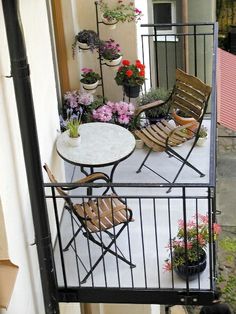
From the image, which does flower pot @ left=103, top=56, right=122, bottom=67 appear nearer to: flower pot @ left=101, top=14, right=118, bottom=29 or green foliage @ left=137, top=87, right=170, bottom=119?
flower pot @ left=101, top=14, right=118, bottom=29

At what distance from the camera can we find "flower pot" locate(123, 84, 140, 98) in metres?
8.33

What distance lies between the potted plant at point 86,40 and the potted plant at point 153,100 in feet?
2.88

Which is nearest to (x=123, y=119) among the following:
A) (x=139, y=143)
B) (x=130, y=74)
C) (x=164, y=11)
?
(x=139, y=143)

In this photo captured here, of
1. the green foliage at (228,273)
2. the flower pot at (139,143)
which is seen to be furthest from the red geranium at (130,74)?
the green foliage at (228,273)

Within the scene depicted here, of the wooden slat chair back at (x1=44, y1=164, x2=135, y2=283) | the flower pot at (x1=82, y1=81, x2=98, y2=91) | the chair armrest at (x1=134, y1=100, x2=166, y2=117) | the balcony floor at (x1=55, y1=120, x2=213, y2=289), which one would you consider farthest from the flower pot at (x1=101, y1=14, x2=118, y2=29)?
the wooden slat chair back at (x1=44, y1=164, x2=135, y2=283)

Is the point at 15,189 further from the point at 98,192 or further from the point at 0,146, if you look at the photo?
the point at 98,192

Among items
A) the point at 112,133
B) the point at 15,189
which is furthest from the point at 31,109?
the point at 112,133

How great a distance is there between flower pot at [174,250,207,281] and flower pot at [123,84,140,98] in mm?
3058

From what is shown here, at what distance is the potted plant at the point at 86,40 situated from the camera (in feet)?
26.6

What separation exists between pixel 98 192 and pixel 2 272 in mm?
2996

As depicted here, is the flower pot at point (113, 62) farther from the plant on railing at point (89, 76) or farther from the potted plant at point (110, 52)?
the plant on railing at point (89, 76)

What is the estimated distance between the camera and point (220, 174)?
1317 cm

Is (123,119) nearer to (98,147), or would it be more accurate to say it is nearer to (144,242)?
(98,147)

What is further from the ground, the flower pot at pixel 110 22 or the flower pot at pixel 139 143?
the flower pot at pixel 110 22
